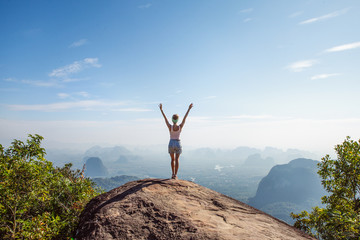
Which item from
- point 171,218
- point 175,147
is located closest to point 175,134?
point 175,147

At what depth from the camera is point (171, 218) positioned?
7.36m

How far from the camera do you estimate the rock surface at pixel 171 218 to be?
21.9ft

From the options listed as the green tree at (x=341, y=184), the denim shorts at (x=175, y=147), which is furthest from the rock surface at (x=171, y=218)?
the green tree at (x=341, y=184)

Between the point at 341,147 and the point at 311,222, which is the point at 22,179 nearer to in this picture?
the point at 311,222

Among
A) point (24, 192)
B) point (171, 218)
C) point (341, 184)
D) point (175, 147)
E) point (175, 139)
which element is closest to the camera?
point (171, 218)

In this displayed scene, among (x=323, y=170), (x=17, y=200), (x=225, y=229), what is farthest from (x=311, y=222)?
(x=17, y=200)

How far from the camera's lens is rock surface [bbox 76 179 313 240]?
263 inches

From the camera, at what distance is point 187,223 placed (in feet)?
22.9

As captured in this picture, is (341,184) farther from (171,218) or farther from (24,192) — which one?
(24,192)

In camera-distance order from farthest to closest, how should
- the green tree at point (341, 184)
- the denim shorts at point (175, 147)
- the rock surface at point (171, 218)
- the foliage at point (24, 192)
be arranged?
the green tree at point (341, 184) < the denim shorts at point (175, 147) < the foliage at point (24, 192) < the rock surface at point (171, 218)

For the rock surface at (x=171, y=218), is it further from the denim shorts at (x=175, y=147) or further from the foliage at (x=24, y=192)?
the denim shorts at (x=175, y=147)

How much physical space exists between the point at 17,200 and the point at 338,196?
20.4 m

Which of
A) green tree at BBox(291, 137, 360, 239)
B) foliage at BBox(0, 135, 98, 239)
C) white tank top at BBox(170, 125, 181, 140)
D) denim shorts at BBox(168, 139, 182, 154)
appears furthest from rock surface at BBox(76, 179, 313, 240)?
green tree at BBox(291, 137, 360, 239)

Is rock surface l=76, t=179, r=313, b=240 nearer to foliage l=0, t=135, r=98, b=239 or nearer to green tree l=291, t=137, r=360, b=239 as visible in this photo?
foliage l=0, t=135, r=98, b=239
